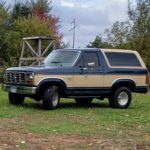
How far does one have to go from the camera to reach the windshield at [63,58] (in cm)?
1722

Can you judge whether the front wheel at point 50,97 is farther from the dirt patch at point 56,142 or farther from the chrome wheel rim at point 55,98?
the dirt patch at point 56,142

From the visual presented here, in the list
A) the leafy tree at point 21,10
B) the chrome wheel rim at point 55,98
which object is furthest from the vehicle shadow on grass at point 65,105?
the leafy tree at point 21,10

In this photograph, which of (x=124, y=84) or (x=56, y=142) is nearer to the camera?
(x=56, y=142)

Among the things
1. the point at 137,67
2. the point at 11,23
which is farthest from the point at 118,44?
the point at 137,67

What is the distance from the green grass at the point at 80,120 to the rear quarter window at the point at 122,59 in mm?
1479

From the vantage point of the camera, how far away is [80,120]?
45.9 feet

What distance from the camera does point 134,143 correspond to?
10.5 m

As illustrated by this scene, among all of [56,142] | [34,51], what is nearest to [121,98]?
[56,142]

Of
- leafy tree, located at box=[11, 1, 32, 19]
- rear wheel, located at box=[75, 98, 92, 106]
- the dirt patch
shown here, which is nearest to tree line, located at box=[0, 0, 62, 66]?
leafy tree, located at box=[11, 1, 32, 19]

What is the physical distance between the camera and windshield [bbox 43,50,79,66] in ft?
56.5

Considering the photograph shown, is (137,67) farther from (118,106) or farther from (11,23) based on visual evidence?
(11,23)

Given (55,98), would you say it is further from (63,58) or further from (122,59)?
(122,59)

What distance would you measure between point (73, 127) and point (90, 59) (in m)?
5.34

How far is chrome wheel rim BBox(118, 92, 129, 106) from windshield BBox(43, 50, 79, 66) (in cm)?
210
